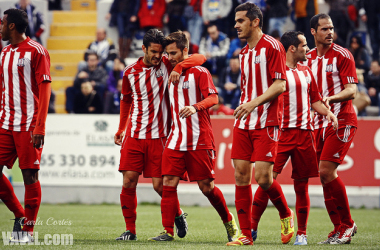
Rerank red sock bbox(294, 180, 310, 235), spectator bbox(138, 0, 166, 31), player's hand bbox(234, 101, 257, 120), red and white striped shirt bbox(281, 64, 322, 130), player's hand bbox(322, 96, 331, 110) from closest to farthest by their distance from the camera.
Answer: player's hand bbox(234, 101, 257, 120) < player's hand bbox(322, 96, 331, 110) < red sock bbox(294, 180, 310, 235) < red and white striped shirt bbox(281, 64, 322, 130) < spectator bbox(138, 0, 166, 31)

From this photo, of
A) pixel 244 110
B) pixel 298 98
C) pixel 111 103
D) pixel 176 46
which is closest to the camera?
pixel 244 110

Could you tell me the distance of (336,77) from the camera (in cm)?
653

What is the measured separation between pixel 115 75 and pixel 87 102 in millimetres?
1250

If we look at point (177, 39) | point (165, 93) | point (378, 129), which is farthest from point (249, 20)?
point (378, 129)

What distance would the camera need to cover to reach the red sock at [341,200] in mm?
6344

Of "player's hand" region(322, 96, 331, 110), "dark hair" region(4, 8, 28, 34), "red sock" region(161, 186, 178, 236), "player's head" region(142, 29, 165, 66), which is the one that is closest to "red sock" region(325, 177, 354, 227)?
"player's hand" region(322, 96, 331, 110)

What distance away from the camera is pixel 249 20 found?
5734 millimetres

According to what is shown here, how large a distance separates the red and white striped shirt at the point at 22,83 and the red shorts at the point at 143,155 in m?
1.08

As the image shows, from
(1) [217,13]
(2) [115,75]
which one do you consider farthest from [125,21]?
(1) [217,13]

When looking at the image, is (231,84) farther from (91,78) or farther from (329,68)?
(329,68)

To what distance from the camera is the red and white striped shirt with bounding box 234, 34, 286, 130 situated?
5680 mm

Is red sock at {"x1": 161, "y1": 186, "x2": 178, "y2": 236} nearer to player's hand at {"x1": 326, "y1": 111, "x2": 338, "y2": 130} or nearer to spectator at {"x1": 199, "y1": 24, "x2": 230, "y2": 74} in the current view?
player's hand at {"x1": 326, "y1": 111, "x2": 338, "y2": 130}

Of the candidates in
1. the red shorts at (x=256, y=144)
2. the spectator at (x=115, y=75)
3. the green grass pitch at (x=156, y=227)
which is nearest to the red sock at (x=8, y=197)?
the green grass pitch at (x=156, y=227)

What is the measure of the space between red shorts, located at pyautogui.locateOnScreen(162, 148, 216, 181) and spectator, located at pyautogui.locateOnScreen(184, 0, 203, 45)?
8825 mm
